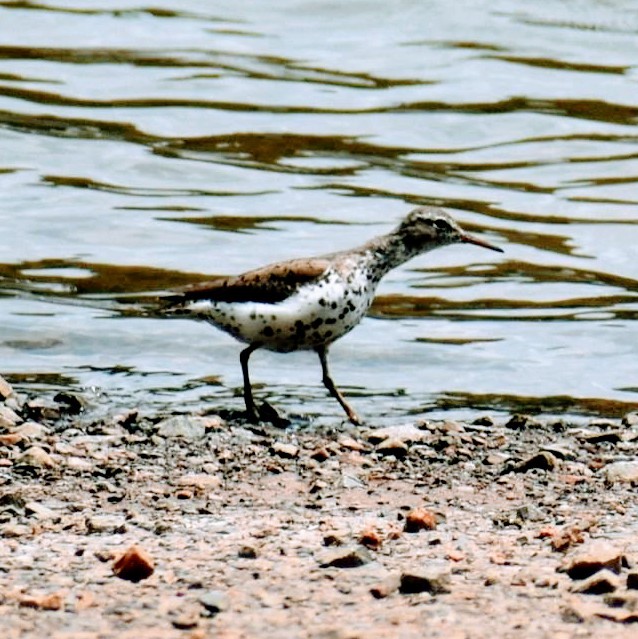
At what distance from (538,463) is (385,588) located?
286 centimetres

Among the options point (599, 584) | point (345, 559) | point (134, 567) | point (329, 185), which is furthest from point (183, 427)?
point (329, 185)

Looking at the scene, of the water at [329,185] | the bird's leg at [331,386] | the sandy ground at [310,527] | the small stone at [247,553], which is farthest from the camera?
the water at [329,185]

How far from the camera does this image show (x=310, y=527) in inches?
323

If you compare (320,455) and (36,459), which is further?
(320,455)

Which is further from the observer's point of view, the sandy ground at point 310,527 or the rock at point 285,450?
the rock at point 285,450

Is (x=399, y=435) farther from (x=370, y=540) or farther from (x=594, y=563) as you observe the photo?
(x=594, y=563)

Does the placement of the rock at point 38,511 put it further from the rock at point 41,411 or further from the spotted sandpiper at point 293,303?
the spotted sandpiper at point 293,303

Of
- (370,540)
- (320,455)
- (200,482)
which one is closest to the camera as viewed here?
(370,540)

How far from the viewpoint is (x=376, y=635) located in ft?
21.3

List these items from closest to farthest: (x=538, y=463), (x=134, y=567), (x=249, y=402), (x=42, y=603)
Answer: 1. (x=42, y=603)
2. (x=134, y=567)
3. (x=538, y=463)
4. (x=249, y=402)

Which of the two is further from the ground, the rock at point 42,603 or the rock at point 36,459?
the rock at point 42,603

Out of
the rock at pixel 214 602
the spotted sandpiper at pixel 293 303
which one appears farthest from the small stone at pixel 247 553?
the spotted sandpiper at pixel 293 303

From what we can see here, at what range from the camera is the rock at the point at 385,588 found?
695 centimetres

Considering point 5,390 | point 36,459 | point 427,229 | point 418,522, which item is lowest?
point 5,390
